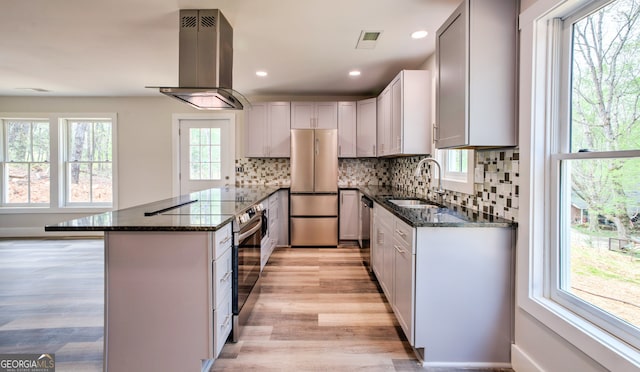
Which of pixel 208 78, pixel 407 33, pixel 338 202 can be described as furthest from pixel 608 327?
pixel 338 202

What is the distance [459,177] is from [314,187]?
215 centimetres

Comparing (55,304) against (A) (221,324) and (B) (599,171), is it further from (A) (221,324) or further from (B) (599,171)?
(B) (599,171)

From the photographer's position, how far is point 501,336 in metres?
1.84

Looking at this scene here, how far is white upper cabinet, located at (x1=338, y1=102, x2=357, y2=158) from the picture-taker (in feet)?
15.5

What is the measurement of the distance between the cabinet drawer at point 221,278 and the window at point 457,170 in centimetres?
185

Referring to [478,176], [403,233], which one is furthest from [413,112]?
[403,233]

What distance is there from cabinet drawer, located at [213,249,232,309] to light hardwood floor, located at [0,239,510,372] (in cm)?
42

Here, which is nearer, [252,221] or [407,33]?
[252,221]

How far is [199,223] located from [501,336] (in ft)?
6.04

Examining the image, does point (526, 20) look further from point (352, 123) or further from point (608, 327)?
point (352, 123)

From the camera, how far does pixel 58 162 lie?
5.08 meters

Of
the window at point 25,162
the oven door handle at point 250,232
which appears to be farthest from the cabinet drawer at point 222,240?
the window at point 25,162

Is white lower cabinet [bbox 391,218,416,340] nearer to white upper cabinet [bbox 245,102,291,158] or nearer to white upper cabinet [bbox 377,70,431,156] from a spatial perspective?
white upper cabinet [bbox 377,70,431,156]

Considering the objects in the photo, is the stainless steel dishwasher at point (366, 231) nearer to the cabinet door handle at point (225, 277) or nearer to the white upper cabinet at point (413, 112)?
the white upper cabinet at point (413, 112)
